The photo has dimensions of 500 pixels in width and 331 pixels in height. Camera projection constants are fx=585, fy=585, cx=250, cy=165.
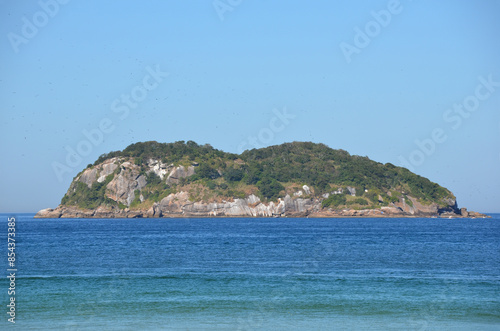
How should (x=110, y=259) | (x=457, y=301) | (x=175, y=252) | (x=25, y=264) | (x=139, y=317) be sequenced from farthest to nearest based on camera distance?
(x=175, y=252)
(x=110, y=259)
(x=25, y=264)
(x=457, y=301)
(x=139, y=317)

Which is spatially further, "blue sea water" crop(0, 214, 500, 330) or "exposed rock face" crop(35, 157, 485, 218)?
"exposed rock face" crop(35, 157, 485, 218)

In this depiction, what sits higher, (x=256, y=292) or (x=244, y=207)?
(x=244, y=207)

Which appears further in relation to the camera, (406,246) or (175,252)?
(406,246)

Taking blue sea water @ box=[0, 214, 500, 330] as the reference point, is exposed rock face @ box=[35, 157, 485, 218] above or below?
above

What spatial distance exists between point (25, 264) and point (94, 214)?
6352 inches

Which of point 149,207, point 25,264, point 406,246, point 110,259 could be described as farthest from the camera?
point 149,207

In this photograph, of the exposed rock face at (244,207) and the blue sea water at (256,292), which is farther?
the exposed rock face at (244,207)

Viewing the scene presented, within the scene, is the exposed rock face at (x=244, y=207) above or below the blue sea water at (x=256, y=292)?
above

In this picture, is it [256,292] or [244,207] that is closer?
[256,292]

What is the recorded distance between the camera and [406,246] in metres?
A: 60.4

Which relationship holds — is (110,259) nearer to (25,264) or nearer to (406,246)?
(25,264)

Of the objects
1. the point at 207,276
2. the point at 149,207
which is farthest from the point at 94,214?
the point at 207,276

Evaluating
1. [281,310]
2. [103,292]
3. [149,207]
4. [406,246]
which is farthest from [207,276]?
[149,207]

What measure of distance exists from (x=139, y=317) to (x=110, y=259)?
2286cm
